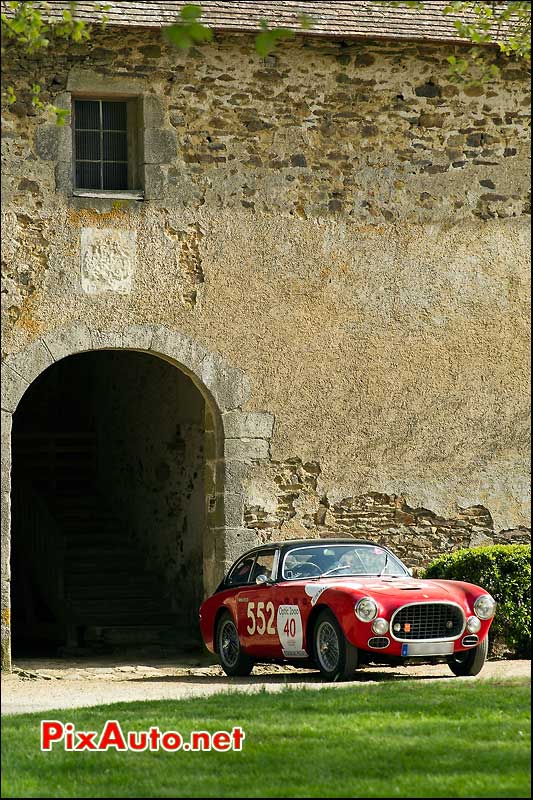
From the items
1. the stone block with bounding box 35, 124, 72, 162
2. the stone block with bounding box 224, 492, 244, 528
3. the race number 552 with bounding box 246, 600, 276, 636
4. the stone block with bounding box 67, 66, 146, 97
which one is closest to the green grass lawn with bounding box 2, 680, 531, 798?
the race number 552 with bounding box 246, 600, 276, 636

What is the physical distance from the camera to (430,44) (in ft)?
47.8

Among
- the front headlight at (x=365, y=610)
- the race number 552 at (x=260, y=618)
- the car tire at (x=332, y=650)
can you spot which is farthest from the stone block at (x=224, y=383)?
the front headlight at (x=365, y=610)

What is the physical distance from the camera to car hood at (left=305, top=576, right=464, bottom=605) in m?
11.1

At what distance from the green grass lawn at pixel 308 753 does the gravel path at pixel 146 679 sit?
1075mm

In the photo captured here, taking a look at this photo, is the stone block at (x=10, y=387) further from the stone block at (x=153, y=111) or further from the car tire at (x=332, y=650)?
the car tire at (x=332, y=650)

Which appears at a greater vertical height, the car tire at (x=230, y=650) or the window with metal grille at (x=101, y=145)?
the window with metal grille at (x=101, y=145)

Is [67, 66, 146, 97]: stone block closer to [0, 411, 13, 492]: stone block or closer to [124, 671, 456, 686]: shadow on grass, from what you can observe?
[0, 411, 13, 492]: stone block

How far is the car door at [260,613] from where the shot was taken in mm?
11719

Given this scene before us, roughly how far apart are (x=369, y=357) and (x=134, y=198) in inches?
118

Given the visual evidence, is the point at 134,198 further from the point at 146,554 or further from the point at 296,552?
the point at 146,554

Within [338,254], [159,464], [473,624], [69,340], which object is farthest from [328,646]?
[159,464]

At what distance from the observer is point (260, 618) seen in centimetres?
1184

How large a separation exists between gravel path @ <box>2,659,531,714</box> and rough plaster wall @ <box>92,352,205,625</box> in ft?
7.57

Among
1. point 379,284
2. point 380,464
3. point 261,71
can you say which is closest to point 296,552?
point 380,464
